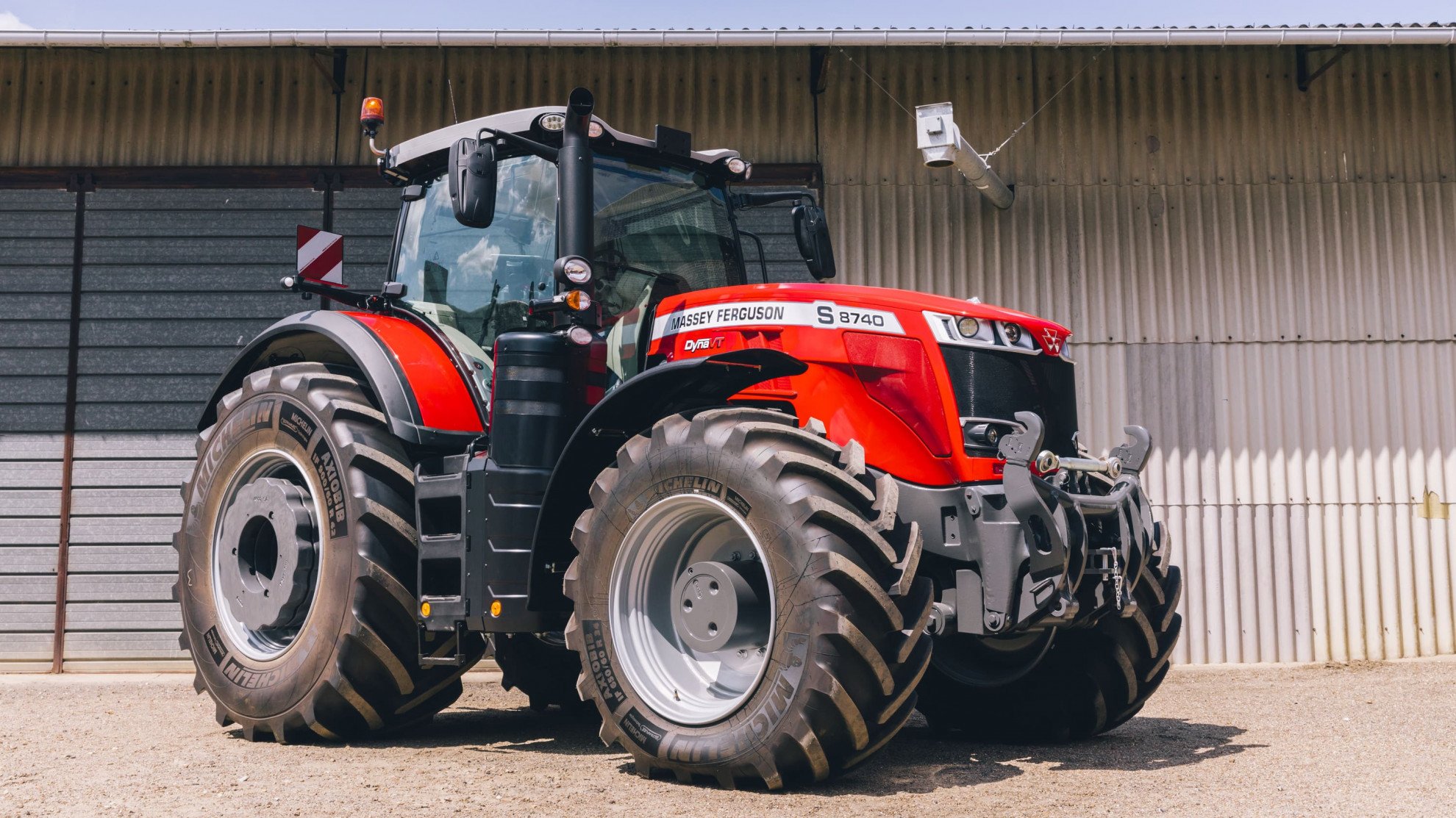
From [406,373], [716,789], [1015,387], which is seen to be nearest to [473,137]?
[406,373]

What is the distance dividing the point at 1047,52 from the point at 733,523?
7002 mm

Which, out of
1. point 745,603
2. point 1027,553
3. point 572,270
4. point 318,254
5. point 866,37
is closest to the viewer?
point 1027,553

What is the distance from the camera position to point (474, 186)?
16.4 ft

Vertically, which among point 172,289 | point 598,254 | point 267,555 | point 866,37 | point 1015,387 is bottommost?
point 267,555

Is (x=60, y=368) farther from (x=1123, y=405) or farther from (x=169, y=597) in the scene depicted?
(x=1123, y=405)

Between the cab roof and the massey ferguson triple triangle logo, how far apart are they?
1.86 m

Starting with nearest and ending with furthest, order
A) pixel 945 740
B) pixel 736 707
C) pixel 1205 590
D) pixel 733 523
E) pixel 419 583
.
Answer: pixel 736 707 → pixel 733 523 → pixel 419 583 → pixel 945 740 → pixel 1205 590

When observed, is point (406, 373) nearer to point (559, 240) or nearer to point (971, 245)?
point (559, 240)

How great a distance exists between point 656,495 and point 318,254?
234 inches

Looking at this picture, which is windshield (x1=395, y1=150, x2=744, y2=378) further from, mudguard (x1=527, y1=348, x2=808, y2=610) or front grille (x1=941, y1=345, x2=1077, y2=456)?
front grille (x1=941, y1=345, x2=1077, y2=456)

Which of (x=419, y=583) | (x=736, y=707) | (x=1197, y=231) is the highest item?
(x=1197, y=231)

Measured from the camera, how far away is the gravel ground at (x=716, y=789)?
4.11 metres

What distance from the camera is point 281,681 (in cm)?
563

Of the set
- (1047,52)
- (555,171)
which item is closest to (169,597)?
(555,171)
